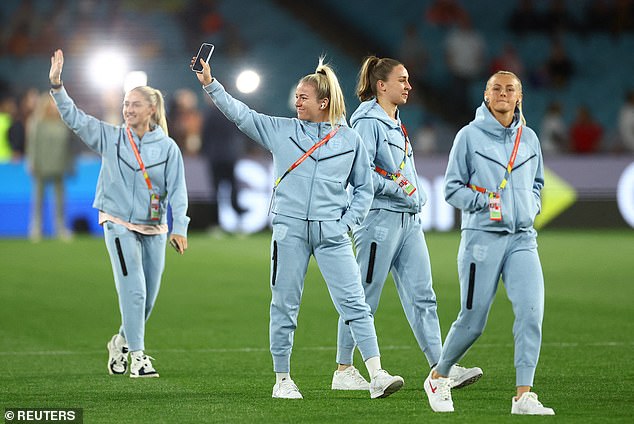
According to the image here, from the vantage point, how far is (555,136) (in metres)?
26.7

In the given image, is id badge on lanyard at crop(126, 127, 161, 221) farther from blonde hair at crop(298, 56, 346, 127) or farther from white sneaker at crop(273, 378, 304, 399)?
white sneaker at crop(273, 378, 304, 399)

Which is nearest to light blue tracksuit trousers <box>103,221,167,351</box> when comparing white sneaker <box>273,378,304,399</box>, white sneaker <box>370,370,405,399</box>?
white sneaker <box>273,378,304,399</box>

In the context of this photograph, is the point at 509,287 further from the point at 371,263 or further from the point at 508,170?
the point at 371,263

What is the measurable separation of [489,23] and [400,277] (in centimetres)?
2336

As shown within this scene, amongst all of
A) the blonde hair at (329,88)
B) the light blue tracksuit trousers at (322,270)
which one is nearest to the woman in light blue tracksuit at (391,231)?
the blonde hair at (329,88)

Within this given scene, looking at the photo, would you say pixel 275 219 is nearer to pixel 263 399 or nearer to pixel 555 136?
pixel 263 399

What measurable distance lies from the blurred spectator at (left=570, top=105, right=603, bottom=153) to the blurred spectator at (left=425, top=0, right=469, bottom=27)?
16.4ft

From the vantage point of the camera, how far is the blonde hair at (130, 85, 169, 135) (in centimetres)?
952

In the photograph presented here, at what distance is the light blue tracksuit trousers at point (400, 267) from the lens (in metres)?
8.85

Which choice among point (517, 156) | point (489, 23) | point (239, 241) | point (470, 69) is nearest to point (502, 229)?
point (517, 156)

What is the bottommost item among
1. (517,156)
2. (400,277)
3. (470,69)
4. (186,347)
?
(186,347)

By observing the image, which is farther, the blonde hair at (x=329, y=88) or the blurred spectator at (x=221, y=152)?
the blurred spectator at (x=221, y=152)

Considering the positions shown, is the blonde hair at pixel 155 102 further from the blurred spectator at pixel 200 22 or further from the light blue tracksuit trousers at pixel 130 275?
the blurred spectator at pixel 200 22

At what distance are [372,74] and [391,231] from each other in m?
1.11
